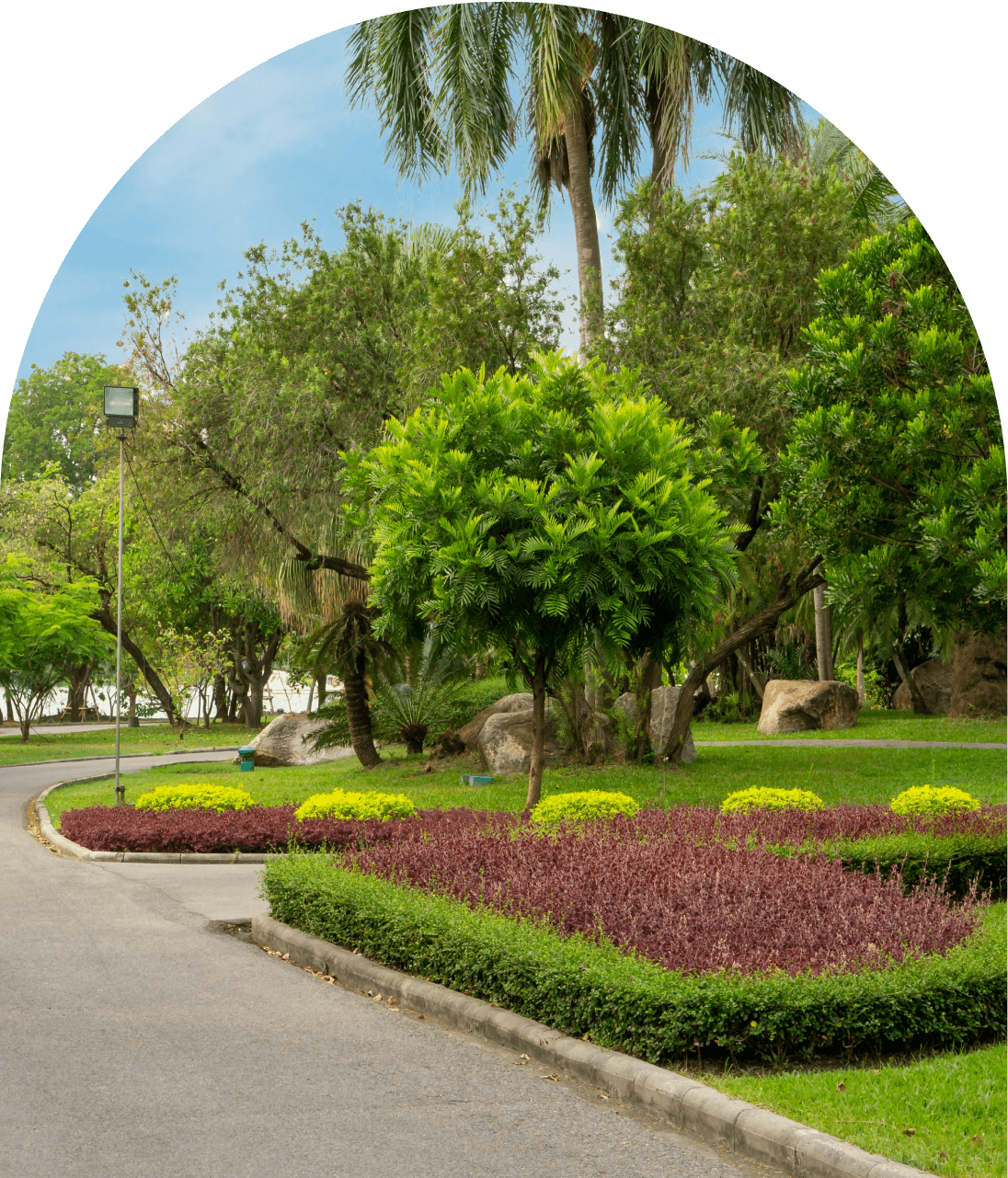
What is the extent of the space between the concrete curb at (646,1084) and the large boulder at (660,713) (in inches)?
538

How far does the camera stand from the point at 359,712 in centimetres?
2255

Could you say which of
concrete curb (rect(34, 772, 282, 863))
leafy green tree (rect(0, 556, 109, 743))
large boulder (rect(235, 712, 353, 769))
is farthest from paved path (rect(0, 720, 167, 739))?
concrete curb (rect(34, 772, 282, 863))

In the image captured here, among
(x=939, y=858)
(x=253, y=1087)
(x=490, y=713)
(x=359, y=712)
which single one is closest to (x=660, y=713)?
(x=490, y=713)

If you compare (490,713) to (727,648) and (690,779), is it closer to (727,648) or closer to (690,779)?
(727,648)

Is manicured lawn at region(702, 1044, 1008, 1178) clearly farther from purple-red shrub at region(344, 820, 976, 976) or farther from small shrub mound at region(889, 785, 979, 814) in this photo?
small shrub mound at region(889, 785, 979, 814)

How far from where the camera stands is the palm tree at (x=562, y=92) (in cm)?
1845

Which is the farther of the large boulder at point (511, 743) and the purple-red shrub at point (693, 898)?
the large boulder at point (511, 743)

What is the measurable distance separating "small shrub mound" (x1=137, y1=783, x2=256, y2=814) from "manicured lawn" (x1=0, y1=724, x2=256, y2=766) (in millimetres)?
13725

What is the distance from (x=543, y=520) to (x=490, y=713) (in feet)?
39.0

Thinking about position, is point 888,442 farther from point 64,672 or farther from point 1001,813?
point 64,672

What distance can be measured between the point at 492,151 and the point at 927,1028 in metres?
17.4

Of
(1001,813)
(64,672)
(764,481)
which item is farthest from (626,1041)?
(64,672)

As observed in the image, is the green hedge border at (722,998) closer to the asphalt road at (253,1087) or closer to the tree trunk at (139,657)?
the asphalt road at (253,1087)

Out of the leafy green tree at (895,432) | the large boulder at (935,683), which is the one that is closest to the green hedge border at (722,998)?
the leafy green tree at (895,432)
